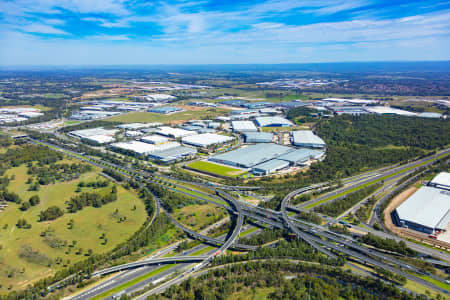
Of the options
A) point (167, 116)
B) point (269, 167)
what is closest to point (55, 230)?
point (269, 167)

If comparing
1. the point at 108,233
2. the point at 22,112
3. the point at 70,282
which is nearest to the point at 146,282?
the point at 70,282

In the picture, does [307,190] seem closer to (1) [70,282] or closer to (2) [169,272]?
(2) [169,272]

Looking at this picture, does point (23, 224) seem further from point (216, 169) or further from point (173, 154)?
point (173, 154)

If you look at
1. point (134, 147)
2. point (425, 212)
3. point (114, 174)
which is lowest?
point (425, 212)

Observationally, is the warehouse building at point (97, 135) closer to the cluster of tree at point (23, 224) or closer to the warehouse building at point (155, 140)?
the warehouse building at point (155, 140)

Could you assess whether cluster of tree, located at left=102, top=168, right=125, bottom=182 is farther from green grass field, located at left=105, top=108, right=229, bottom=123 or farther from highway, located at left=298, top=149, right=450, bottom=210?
green grass field, located at left=105, top=108, right=229, bottom=123

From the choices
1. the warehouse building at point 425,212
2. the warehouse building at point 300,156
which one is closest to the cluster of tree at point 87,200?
the warehouse building at point 300,156
